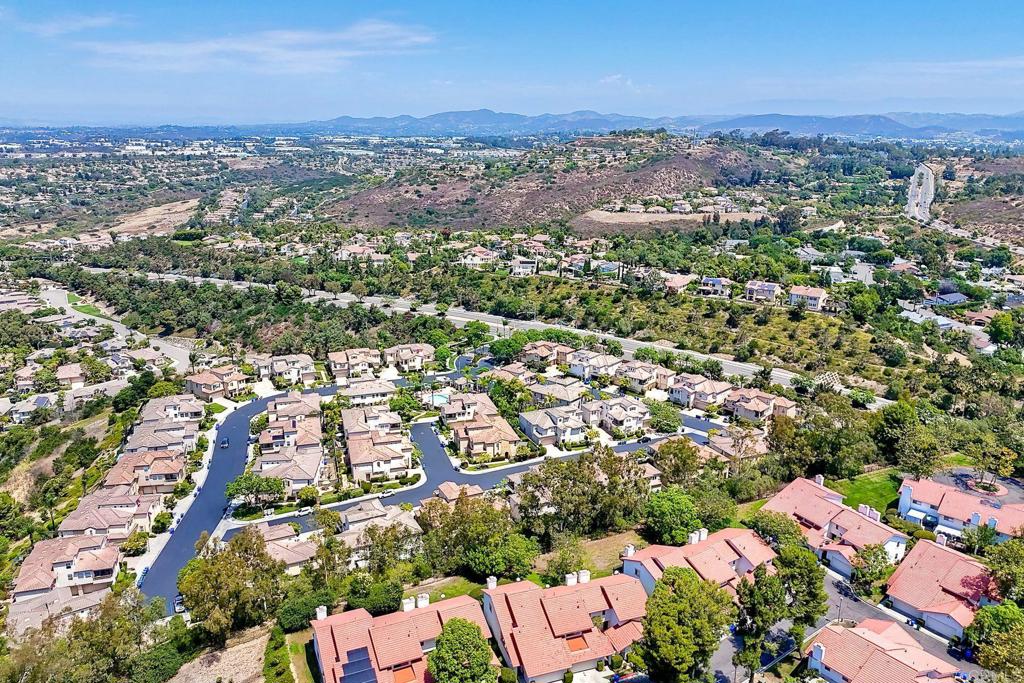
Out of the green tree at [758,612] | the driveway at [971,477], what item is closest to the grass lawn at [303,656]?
the green tree at [758,612]

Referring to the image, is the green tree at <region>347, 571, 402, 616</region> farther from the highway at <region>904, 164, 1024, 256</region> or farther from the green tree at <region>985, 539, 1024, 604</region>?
the highway at <region>904, 164, 1024, 256</region>

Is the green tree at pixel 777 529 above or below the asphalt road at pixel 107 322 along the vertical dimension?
above

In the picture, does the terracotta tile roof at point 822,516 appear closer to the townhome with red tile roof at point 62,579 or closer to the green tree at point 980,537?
the green tree at point 980,537

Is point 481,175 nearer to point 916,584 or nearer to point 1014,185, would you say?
point 1014,185

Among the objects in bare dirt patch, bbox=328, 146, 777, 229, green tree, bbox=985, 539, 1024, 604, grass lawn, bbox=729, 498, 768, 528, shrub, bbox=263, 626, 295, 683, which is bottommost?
grass lawn, bbox=729, 498, 768, 528

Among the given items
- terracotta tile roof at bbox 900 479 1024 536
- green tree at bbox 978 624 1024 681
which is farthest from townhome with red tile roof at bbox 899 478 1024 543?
green tree at bbox 978 624 1024 681

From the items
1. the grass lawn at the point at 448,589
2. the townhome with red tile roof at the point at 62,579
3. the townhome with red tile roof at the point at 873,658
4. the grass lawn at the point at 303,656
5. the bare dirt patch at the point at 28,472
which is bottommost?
the bare dirt patch at the point at 28,472

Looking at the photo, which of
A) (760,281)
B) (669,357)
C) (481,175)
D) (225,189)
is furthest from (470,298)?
(225,189)
